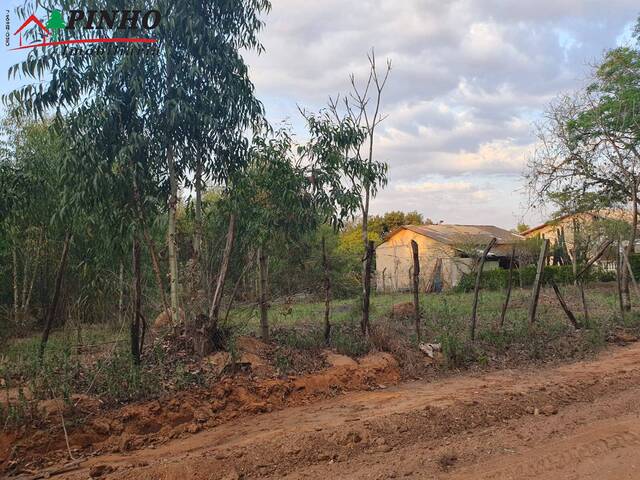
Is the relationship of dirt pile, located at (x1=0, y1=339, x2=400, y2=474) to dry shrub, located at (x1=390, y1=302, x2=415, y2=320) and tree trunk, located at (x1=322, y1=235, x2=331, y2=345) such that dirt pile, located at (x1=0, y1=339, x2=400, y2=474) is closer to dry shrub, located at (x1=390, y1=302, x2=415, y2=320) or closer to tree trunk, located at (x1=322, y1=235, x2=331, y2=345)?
tree trunk, located at (x1=322, y1=235, x2=331, y2=345)

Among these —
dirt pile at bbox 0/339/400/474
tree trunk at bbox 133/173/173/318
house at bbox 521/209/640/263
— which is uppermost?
house at bbox 521/209/640/263

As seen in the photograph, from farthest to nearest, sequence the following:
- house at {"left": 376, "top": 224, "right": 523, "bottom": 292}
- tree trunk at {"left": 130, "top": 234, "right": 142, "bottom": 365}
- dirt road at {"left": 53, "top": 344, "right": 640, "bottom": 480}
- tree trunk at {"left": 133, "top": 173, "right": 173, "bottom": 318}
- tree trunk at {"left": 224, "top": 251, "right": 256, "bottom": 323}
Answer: house at {"left": 376, "top": 224, "right": 523, "bottom": 292} → tree trunk at {"left": 224, "top": 251, "right": 256, "bottom": 323} → tree trunk at {"left": 133, "top": 173, "right": 173, "bottom": 318} → tree trunk at {"left": 130, "top": 234, "right": 142, "bottom": 365} → dirt road at {"left": 53, "top": 344, "right": 640, "bottom": 480}

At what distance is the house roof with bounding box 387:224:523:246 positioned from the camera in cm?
2859

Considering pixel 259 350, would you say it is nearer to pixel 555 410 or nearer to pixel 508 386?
pixel 508 386

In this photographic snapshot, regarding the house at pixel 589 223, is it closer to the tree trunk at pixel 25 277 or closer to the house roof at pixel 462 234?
the house roof at pixel 462 234

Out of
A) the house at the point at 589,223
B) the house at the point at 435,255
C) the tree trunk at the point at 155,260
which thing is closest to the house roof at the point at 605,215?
the house at the point at 589,223

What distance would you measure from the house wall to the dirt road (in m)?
18.0

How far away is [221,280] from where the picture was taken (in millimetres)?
7707

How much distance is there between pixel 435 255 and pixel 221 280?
900 inches

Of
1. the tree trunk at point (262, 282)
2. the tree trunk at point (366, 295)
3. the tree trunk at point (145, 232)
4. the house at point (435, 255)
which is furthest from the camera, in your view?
the house at point (435, 255)

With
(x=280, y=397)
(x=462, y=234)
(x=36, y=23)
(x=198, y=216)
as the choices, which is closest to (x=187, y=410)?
(x=280, y=397)

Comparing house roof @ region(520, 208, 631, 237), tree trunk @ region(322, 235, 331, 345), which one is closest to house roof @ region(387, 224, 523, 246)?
house roof @ region(520, 208, 631, 237)

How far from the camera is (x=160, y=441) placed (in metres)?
5.56

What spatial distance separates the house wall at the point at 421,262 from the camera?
89.8ft
